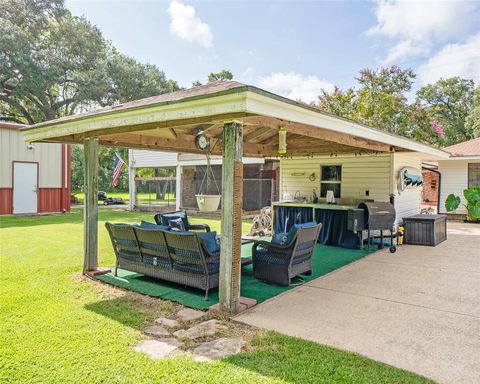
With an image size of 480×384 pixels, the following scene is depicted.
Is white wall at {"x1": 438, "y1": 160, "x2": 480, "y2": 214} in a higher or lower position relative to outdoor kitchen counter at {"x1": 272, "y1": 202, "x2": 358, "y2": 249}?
higher

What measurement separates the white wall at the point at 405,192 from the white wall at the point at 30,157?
11.9 meters

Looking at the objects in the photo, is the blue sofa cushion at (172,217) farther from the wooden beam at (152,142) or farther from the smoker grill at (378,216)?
the smoker grill at (378,216)

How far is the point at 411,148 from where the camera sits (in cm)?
795

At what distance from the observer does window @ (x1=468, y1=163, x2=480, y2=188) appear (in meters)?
13.9

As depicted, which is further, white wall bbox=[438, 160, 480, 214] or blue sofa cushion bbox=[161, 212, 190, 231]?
white wall bbox=[438, 160, 480, 214]

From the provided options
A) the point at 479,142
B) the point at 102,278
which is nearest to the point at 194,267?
the point at 102,278

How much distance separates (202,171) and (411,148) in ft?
37.4

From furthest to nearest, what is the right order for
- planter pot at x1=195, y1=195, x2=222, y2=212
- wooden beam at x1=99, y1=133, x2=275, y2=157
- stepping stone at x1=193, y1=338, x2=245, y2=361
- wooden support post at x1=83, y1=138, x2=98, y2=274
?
planter pot at x1=195, y1=195, x2=222, y2=212, wooden beam at x1=99, y1=133, x2=275, y2=157, wooden support post at x1=83, y1=138, x2=98, y2=274, stepping stone at x1=193, y1=338, x2=245, y2=361

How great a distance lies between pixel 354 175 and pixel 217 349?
23.8 feet

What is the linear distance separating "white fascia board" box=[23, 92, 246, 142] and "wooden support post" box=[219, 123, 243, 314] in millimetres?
532

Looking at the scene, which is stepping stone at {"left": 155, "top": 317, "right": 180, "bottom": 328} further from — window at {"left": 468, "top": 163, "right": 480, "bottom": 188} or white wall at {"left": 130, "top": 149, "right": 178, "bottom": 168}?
window at {"left": 468, "top": 163, "right": 480, "bottom": 188}

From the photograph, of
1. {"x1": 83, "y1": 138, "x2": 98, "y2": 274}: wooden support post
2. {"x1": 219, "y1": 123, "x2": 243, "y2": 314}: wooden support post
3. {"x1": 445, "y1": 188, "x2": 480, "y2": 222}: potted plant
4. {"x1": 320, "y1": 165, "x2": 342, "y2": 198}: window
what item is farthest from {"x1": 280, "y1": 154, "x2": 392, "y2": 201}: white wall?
{"x1": 83, "y1": 138, "x2": 98, "y2": 274}: wooden support post

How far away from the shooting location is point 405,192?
9609mm

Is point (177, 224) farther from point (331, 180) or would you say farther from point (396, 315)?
point (331, 180)
